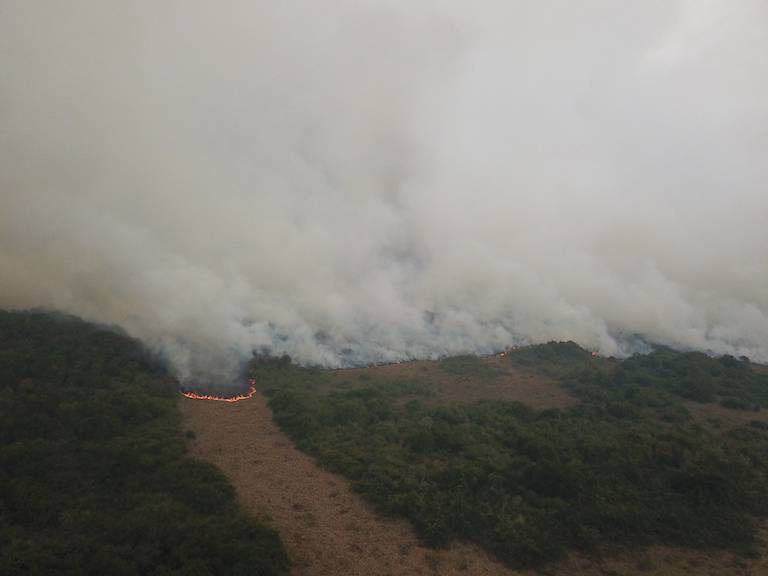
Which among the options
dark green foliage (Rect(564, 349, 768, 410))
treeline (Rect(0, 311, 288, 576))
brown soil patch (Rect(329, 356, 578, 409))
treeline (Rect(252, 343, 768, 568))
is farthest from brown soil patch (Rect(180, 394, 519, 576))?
dark green foliage (Rect(564, 349, 768, 410))

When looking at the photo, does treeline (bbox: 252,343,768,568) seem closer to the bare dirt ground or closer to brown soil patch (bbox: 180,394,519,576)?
the bare dirt ground

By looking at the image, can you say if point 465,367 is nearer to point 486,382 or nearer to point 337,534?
point 486,382

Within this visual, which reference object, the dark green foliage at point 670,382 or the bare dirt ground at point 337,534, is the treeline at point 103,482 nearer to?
the bare dirt ground at point 337,534

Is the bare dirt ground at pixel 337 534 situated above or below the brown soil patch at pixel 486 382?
below

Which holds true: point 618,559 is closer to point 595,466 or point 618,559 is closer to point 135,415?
point 595,466

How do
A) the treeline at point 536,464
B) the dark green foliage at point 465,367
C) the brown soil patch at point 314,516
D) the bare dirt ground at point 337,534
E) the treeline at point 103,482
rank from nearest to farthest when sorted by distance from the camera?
the treeline at point 103,482 → the brown soil patch at point 314,516 → the bare dirt ground at point 337,534 → the treeline at point 536,464 → the dark green foliage at point 465,367

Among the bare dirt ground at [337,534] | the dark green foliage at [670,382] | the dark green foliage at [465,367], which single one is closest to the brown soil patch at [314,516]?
the bare dirt ground at [337,534]
